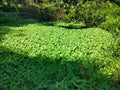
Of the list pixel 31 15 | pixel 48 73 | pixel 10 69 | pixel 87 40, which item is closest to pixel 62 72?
pixel 48 73

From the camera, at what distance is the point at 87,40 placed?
319 inches

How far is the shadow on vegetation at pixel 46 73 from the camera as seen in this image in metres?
5.15

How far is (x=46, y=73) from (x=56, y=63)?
23.2 inches

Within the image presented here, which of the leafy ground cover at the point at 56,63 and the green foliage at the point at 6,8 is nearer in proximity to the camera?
the leafy ground cover at the point at 56,63

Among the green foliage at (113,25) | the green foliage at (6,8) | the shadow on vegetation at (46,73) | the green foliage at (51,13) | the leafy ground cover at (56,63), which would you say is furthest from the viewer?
the green foliage at (6,8)

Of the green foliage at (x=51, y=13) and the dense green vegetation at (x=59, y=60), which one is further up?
the dense green vegetation at (x=59, y=60)

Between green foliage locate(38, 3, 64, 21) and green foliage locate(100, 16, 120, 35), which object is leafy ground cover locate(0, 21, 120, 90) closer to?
green foliage locate(100, 16, 120, 35)

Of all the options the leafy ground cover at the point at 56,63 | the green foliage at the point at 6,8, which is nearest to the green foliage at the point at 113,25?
the leafy ground cover at the point at 56,63

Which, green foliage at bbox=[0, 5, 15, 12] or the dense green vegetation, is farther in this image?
green foliage at bbox=[0, 5, 15, 12]

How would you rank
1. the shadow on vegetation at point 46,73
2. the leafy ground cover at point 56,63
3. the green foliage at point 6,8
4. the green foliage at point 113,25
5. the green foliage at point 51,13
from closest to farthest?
1. the shadow on vegetation at point 46,73
2. the leafy ground cover at point 56,63
3. the green foliage at point 113,25
4. the green foliage at point 51,13
5. the green foliage at point 6,8

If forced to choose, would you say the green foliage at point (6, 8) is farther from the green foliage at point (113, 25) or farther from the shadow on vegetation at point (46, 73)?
the shadow on vegetation at point (46, 73)

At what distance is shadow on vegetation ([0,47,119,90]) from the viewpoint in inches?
203

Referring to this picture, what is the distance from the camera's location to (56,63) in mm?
6184

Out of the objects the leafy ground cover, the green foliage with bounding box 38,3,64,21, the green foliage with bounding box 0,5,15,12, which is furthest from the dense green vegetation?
the green foliage with bounding box 0,5,15,12
